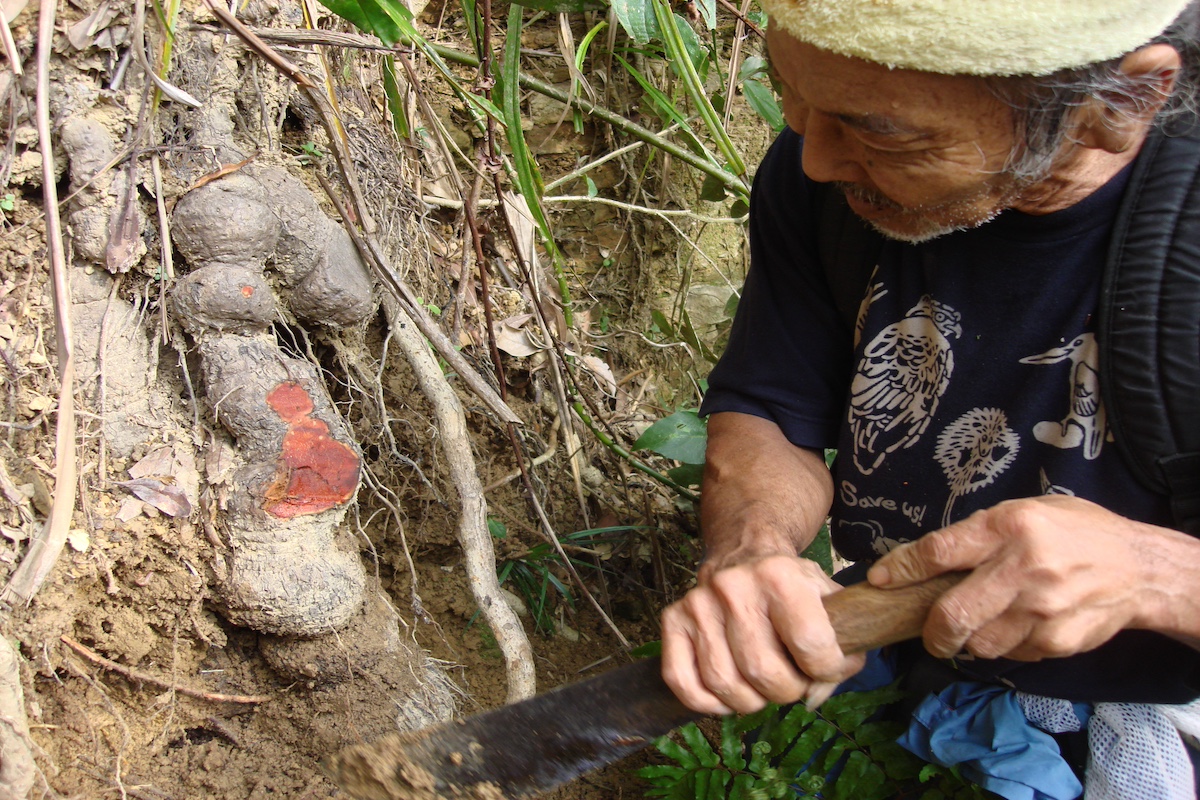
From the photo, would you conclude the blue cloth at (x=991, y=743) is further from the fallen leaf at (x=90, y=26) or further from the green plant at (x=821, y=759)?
the fallen leaf at (x=90, y=26)

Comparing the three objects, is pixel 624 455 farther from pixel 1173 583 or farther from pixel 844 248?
pixel 1173 583

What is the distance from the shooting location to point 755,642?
1052 mm

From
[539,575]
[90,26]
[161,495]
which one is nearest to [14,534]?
[161,495]

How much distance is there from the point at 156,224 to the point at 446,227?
0.85 m

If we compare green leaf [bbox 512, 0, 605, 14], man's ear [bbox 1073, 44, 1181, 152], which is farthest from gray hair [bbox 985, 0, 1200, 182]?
green leaf [bbox 512, 0, 605, 14]

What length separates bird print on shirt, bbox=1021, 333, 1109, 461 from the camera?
1144mm

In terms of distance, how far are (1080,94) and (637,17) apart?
3.63 ft

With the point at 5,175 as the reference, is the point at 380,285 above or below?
below

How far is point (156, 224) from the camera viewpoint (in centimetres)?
158

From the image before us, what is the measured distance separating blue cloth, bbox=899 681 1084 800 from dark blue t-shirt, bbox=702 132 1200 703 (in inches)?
1.9

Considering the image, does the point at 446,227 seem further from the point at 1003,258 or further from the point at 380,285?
the point at 1003,258

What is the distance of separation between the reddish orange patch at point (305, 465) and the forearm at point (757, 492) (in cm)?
70

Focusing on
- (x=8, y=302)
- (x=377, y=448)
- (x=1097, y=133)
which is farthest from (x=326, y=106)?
(x=1097, y=133)

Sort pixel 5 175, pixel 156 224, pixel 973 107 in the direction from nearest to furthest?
pixel 973 107, pixel 5 175, pixel 156 224
